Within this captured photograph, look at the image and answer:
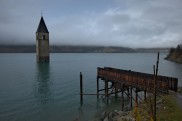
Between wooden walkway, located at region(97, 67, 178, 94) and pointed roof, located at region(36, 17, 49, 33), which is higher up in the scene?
pointed roof, located at region(36, 17, 49, 33)

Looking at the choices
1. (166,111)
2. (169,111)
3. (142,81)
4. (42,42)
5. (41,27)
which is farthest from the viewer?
(42,42)

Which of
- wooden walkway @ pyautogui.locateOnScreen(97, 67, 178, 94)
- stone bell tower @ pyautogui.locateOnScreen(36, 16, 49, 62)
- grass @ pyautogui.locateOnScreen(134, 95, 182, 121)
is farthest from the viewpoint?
stone bell tower @ pyautogui.locateOnScreen(36, 16, 49, 62)

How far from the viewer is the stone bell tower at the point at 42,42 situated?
302ft

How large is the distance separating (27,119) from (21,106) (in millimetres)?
5450

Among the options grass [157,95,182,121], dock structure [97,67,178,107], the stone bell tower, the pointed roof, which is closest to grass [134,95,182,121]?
grass [157,95,182,121]

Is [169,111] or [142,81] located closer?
[169,111]

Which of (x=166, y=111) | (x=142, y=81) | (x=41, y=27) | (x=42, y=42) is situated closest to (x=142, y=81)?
(x=142, y=81)

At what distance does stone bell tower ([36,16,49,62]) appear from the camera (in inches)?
3629

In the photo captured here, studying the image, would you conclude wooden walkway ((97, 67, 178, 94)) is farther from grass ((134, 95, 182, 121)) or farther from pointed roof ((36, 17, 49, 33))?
pointed roof ((36, 17, 49, 33))

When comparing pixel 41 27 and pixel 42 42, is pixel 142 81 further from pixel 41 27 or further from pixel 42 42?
pixel 41 27

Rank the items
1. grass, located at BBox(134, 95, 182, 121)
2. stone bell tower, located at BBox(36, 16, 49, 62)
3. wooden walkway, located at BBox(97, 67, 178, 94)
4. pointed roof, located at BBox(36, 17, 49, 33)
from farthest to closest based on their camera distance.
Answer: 1. pointed roof, located at BBox(36, 17, 49, 33)
2. stone bell tower, located at BBox(36, 16, 49, 62)
3. wooden walkway, located at BBox(97, 67, 178, 94)
4. grass, located at BBox(134, 95, 182, 121)

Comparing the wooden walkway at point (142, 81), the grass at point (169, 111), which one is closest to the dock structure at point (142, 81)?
the wooden walkway at point (142, 81)

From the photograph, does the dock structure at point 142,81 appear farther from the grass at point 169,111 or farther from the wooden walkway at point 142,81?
the grass at point 169,111

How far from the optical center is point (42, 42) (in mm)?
93062
